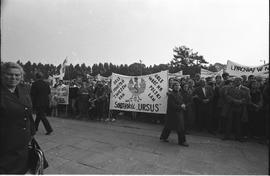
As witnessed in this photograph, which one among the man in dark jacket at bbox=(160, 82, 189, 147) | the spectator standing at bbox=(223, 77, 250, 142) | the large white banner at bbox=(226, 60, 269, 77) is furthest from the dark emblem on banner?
the large white banner at bbox=(226, 60, 269, 77)

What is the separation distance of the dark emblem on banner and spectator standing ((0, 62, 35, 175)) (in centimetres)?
587

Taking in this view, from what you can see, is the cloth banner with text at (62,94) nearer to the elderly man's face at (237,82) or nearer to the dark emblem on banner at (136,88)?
the dark emblem on banner at (136,88)

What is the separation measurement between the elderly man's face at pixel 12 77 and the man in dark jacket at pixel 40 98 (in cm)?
387

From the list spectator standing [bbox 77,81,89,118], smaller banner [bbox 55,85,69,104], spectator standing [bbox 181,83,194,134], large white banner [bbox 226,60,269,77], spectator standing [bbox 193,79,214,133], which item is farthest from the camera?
smaller banner [bbox 55,85,69,104]

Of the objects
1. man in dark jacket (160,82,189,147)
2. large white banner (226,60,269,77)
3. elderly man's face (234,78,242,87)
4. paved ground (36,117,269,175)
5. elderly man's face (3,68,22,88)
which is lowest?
paved ground (36,117,269,175)

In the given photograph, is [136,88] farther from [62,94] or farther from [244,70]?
[244,70]

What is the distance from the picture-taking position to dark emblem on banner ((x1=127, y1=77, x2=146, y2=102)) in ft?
26.2

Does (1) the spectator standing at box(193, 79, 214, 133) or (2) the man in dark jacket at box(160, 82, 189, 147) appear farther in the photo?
(1) the spectator standing at box(193, 79, 214, 133)

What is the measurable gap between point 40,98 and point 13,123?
405 centimetres

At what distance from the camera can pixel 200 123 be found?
704cm

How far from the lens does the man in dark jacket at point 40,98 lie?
5793mm

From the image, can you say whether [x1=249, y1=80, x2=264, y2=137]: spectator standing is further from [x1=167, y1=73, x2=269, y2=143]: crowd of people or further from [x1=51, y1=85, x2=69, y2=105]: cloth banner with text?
[x1=51, y1=85, x2=69, y2=105]: cloth banner with text

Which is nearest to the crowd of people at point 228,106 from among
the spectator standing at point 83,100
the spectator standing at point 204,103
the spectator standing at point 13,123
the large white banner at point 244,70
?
the spectator standing at point 204,103

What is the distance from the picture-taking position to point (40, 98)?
19.1 feet
